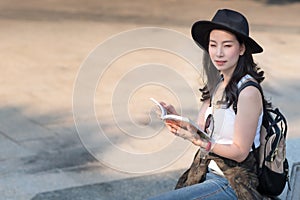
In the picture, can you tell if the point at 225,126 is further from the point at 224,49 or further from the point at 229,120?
the point at 224,49

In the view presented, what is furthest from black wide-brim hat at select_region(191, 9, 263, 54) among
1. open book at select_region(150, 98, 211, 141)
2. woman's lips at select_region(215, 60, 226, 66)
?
open book at select_region(150, 98, 211, 141)

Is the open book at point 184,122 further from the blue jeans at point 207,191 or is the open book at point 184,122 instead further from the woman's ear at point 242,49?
the woman's ear at point 242,49

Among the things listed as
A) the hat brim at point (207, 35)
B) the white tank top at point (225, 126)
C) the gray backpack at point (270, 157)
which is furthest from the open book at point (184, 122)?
the hat brim at point (207, 35)

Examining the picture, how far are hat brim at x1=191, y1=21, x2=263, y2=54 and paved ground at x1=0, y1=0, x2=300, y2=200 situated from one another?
89 cm

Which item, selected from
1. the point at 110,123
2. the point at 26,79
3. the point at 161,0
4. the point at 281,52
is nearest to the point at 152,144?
the point at 110,123

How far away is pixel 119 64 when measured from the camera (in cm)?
793

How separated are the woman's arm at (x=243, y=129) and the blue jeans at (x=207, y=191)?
0.16 m

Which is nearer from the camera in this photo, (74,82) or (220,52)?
(220,52)

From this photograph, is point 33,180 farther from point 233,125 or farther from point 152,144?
point 233,125

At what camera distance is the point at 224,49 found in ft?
9.28

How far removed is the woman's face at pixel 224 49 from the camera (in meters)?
2.82

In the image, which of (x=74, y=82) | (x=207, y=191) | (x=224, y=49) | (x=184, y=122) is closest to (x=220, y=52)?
(x=224, y=49)

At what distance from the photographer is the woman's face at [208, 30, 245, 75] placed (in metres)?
2.82

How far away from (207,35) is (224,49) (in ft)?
0.48
